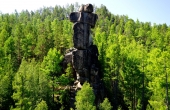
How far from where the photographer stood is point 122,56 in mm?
46062

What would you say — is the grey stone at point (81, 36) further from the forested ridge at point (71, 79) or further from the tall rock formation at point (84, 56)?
the forested ridge at point (71, 79)

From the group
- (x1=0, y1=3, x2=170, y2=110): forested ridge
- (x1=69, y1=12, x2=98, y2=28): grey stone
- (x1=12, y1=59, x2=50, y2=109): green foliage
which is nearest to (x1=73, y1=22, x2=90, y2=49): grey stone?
(x1=69, y1=12, x2=98, y2=28): grey stone

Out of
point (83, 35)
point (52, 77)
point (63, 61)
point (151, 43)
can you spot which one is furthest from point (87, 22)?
point (151, 43)

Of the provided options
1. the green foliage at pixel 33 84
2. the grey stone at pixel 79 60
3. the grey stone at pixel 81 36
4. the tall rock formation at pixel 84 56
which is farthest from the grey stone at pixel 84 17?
the green foliage at pixel 33 84

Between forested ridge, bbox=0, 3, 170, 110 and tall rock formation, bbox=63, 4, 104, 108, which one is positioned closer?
forested ridge, bbox=0, 3, 170, 110

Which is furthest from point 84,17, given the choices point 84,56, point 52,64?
point 52,64

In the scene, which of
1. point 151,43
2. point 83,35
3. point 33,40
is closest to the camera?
point 83,35

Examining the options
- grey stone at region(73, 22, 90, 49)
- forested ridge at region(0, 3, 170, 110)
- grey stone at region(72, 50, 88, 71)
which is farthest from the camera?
grey stone at region(73, 22, 90, 49)

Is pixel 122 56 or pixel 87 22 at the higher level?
pixel 87 22

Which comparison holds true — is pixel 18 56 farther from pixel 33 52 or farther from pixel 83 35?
pixel 83 35

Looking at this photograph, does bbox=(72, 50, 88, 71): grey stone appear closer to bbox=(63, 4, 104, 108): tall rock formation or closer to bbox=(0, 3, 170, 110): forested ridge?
bbox=(63, 4, 104, 108): tall rock formation

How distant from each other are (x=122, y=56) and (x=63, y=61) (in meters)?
11.5

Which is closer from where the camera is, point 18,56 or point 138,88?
point 138,88

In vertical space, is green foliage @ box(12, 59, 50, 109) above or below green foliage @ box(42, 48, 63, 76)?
→ below
